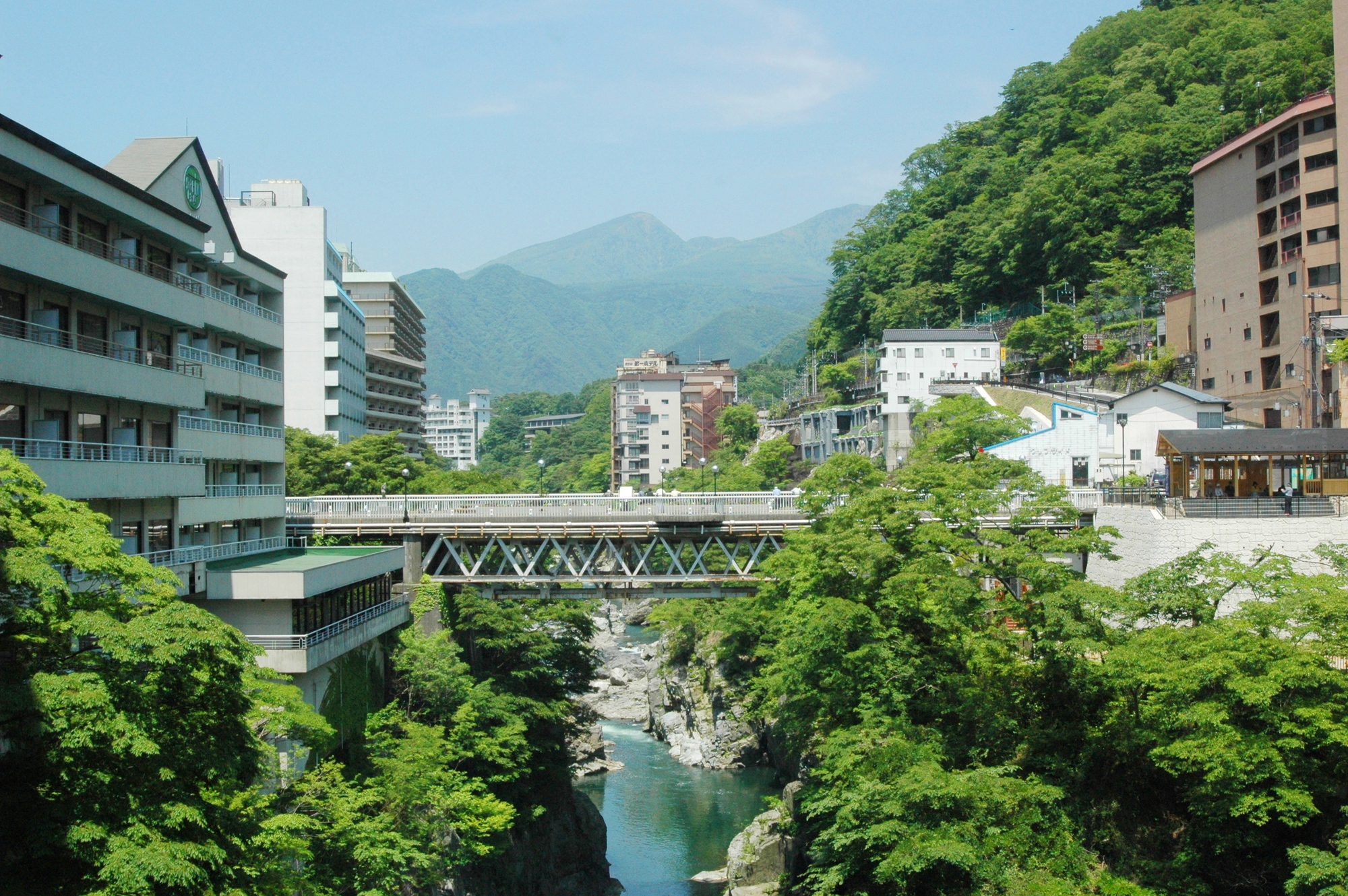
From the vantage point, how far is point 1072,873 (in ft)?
84.0

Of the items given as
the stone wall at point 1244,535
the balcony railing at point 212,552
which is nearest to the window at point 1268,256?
the stone wall at point 1244,535

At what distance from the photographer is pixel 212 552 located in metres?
30.5

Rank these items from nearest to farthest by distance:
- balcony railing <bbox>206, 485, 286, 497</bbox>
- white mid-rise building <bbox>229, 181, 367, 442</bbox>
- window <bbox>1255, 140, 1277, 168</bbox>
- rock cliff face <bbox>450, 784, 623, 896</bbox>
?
balcony railing <bbox>206, 485, 286, 497</bbox> < rock cliff face <bbox>450, 784, 623, 896</bbox> < window <bbox>1255, 140, 1277, 168</bbox> < white mid-rise building <bbox>229, 181, 367, 442</bbox>

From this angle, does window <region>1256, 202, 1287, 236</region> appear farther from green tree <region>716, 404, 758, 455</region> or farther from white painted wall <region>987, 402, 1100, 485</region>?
green tree <region>716, 404, 758, 455</region>

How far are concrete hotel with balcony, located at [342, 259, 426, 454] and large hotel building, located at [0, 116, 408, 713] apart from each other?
58716 mm

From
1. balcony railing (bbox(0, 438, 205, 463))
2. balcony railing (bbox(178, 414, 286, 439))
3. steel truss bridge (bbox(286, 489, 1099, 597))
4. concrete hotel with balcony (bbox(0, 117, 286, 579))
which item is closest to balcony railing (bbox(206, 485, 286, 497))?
concrete hotel with balcony (bbox(0, 117, 286, 579))

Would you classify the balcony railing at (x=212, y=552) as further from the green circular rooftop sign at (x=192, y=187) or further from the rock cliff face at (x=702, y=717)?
the rock cliff face at (x=702, y=717)

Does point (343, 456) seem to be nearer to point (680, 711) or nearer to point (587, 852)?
point (680, 711)

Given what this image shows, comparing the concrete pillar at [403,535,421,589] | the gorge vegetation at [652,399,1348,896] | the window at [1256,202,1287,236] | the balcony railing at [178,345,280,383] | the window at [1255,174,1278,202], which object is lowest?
the gorge vegetation at [652,399,1348,896]

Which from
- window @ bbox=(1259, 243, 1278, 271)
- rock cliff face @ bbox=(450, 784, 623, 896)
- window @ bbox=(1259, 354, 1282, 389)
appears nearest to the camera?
rock cliff face @ bbox=(450, 784, 623, 896)

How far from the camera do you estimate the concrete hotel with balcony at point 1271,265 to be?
5341 centimetres

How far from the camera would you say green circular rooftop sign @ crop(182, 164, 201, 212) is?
1243 inches

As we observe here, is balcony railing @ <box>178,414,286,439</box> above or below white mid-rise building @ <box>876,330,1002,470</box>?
below

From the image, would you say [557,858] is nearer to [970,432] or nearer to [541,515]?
[541,515]
